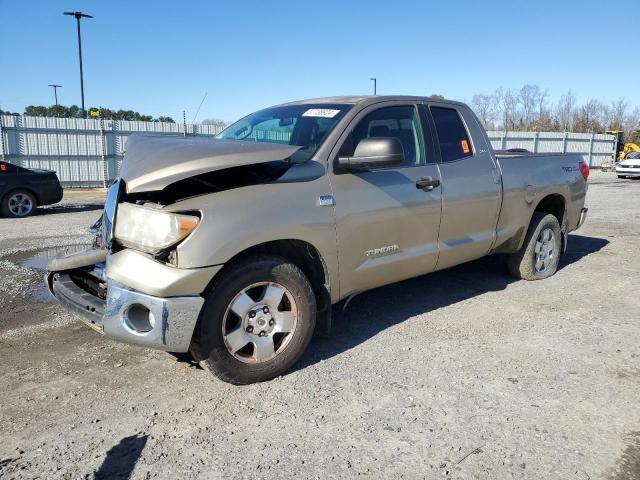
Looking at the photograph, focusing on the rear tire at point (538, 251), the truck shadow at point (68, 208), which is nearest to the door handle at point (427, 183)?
the rear tire at point (538, 251)

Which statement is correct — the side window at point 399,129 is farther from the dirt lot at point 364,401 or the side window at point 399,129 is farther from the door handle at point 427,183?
the dirt lot at point 364,401

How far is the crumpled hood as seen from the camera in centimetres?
303

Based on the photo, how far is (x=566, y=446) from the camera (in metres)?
2.77

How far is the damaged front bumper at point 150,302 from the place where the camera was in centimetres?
300

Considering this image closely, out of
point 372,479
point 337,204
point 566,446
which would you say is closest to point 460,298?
point 337,204

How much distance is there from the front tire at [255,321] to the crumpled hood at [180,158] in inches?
24.7

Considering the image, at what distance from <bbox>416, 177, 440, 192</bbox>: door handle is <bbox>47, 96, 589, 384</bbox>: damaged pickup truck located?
0.01 meters

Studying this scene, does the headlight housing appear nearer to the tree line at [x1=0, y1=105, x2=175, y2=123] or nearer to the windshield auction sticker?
the windshield auction sticker

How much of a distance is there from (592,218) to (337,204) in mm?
9417

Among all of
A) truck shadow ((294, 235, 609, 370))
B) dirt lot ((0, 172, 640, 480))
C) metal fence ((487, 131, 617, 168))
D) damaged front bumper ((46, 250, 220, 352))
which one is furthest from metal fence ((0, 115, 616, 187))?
metal fence ((487, 131, 617, 168))

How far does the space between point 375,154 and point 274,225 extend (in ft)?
2.90

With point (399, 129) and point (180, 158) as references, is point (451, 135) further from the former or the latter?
point (180, 158)

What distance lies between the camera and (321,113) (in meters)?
4.19

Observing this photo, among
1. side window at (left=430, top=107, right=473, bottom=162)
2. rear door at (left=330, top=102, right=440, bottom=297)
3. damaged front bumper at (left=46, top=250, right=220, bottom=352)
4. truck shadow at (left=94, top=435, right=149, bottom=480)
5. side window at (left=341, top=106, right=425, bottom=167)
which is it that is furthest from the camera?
side window at (left=430, top=107, right=473, bottom=162)
